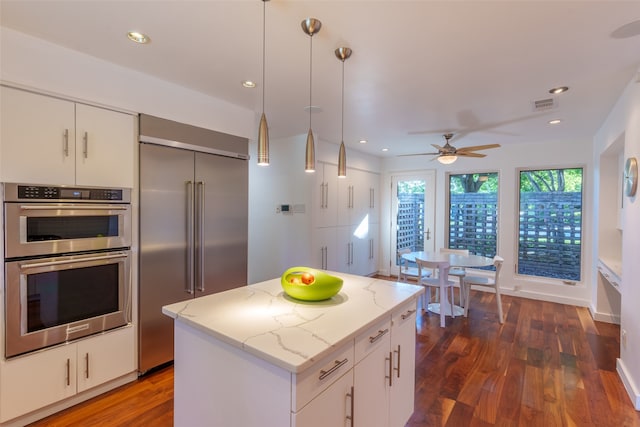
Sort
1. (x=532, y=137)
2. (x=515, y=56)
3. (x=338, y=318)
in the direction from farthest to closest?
(x=532, y=137) → (x=515, y=56) → (x=338, y=318)

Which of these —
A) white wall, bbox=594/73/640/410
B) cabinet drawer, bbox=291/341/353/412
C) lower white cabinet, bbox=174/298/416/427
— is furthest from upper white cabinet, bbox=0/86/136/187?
white wall, bbox=594/73/640/410

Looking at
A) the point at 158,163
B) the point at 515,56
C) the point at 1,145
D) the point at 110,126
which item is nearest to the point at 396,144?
the point at 515,56

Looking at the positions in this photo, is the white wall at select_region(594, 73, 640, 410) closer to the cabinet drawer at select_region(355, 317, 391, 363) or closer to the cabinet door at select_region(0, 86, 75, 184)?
the cabinet drawer at select_region(355, 317, 391, 363)

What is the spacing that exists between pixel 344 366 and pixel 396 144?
420 centimetres

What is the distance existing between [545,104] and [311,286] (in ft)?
9.82

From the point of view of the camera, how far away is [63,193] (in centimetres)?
208

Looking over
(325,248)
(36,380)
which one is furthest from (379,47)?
(325,248)

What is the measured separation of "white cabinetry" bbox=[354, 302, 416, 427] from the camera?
1511 mm

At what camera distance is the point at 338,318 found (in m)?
1.54

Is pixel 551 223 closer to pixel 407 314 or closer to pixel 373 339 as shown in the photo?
pixel 407 314

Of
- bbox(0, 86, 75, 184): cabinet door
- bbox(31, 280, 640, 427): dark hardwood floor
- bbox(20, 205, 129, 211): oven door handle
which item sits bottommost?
bbox(31, 280, 640, 427): dark hardwood floor

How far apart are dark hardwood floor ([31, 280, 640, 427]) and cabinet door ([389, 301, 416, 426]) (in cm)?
30

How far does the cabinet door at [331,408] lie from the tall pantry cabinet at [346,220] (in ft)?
10.4

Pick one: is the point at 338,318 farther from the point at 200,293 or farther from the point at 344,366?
the point at 200,293
